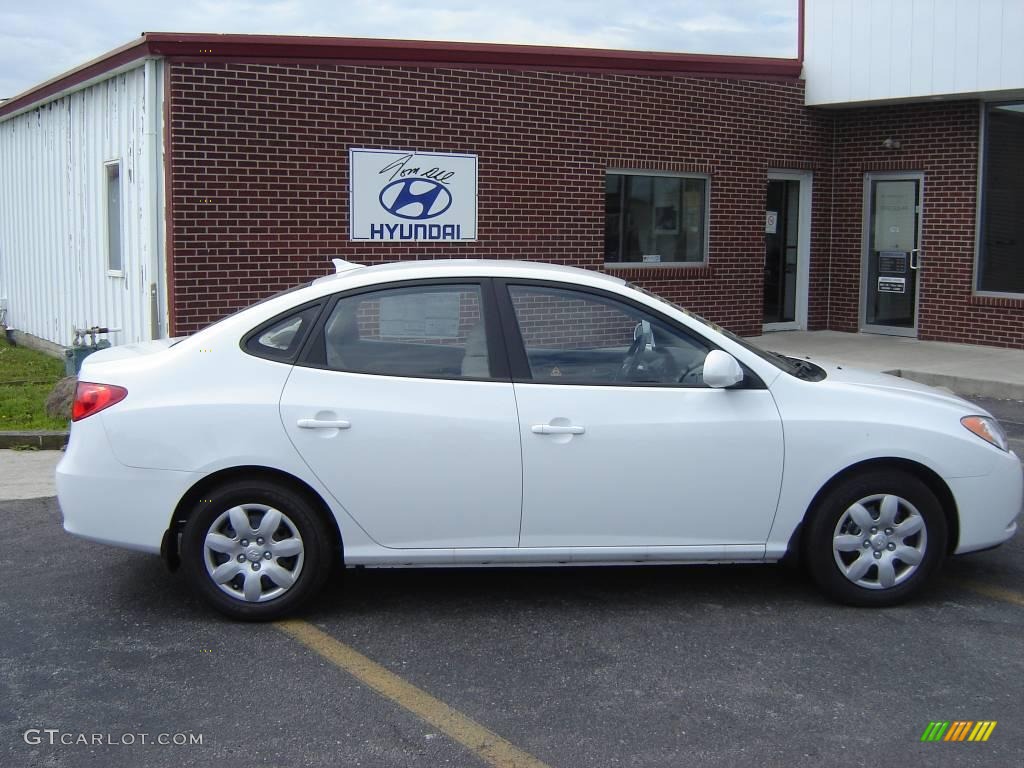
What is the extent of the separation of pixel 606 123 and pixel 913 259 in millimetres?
4820

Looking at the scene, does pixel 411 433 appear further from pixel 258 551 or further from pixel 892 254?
pixel 892 254

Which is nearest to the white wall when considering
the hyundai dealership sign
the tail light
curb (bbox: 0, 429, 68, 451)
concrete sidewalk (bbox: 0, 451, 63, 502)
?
the hyundai dealership sign

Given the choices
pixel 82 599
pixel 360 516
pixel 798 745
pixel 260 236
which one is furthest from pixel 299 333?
pixel 260 236

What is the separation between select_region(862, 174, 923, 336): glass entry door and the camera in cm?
1527

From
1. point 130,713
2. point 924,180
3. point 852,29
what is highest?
point 852,29

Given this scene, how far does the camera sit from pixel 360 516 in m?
4.98

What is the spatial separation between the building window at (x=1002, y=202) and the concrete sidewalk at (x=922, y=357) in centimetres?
92

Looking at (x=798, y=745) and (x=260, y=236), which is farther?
(x=260, y=236)

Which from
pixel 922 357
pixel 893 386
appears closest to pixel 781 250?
pixel 922 357

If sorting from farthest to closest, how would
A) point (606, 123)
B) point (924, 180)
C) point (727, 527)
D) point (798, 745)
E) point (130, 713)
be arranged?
point (924, 180)
point (606, 123)
point (727, 527)
point (130, 713)
point (798, 745)

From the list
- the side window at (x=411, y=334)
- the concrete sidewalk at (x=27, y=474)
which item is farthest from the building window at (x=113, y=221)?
the side window at (x=411, y=334)

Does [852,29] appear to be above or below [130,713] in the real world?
above

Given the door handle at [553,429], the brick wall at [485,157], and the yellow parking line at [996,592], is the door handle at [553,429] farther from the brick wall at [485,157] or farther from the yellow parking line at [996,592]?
the brick wall at [485,157]

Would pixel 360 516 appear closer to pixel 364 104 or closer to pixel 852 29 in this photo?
pixel 364 104
